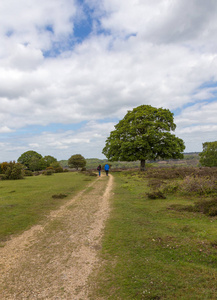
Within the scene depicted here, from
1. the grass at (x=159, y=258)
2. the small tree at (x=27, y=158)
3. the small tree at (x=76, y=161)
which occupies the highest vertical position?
the small tree at (x=27, y=158)

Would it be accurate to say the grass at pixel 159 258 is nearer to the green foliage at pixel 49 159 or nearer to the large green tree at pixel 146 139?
the large green tree at pixel 146 139

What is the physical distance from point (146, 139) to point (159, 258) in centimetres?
2949

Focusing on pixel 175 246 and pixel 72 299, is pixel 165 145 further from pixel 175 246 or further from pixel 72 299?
pixel 72 299

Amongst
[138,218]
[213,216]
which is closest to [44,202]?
[138,218]

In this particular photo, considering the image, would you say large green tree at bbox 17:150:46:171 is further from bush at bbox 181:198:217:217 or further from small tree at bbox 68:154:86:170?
bush at bbox 181:198:217:217

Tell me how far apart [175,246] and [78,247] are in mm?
3090

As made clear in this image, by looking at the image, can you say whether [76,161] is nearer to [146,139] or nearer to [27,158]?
[27,158]

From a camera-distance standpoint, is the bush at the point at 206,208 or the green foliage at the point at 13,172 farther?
the green foliage at the point at 13,172

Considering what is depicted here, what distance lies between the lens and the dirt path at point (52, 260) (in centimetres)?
406

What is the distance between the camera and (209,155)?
5859 cm

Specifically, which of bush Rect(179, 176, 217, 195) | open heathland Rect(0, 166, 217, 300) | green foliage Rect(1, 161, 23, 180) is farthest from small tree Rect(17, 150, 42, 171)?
open heathland Rect(0, 166, 217, 300)

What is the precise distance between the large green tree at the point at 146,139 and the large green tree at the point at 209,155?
27.3m

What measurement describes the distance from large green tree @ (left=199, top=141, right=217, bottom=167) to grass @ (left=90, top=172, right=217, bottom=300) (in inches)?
2162

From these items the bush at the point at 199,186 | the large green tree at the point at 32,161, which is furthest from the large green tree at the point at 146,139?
the large green tree at the point at 32,161
